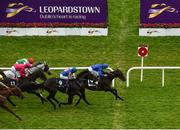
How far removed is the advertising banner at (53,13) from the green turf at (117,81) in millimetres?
730

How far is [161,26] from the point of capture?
29.5 m

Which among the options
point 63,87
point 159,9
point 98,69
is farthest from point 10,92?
point 159,9

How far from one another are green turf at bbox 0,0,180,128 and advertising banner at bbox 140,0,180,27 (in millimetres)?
778

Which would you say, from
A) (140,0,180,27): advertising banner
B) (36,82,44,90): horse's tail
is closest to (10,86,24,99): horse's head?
(36,82,44,90): horse's tail

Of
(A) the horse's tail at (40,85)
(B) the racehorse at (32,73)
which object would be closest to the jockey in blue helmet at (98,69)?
(B) the racehorse at (32,73)

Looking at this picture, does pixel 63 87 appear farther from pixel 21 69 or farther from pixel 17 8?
pixel 17 8

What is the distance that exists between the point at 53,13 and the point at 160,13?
4.96 metres

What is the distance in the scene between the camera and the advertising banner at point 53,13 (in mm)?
29453

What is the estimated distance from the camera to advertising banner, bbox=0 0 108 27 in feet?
96.6

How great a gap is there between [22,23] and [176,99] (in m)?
9.88

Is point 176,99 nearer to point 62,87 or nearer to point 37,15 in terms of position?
point 62,87

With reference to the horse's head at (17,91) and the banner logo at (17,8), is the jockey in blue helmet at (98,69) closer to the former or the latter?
the horse's head at (17,91)

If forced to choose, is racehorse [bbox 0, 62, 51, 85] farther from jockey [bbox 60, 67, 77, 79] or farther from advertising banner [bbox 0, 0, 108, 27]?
advertising banner [bbox 0, 0, 108, 27]

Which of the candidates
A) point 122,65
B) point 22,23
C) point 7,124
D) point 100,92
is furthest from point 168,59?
point 7,124
